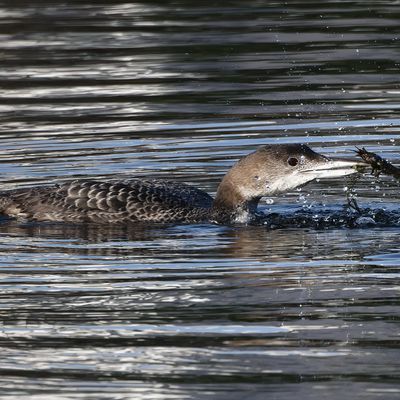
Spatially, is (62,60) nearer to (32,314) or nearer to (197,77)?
(197,77)

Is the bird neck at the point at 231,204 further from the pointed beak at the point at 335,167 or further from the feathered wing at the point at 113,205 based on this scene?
the pointed beak at the point at 335,167

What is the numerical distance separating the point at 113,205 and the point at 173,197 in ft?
1.42

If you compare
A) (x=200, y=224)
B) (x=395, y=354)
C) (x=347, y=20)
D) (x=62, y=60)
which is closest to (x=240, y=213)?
(x=200, y=224)

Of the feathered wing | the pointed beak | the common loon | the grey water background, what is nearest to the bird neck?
the common loon

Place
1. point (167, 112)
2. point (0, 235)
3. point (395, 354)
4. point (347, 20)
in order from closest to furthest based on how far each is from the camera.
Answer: point (395, 354) → point (0, 235) → point (167, 112) → point (347, 20)

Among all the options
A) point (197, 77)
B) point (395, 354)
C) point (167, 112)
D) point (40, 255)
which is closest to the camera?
point (395, 354)

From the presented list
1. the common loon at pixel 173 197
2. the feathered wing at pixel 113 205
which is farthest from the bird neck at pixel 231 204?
the feathered wing at pixel 113 205

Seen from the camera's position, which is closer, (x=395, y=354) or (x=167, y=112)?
(x=395, y=354)

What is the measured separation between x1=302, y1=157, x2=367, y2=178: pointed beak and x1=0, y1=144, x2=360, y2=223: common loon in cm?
7

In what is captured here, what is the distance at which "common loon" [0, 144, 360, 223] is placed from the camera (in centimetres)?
1078

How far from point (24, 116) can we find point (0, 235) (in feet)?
14.9

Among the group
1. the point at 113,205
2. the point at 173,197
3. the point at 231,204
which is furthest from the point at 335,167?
the point at 113,205

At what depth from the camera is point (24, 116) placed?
14.8 m

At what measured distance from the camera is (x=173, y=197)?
1080 cm
